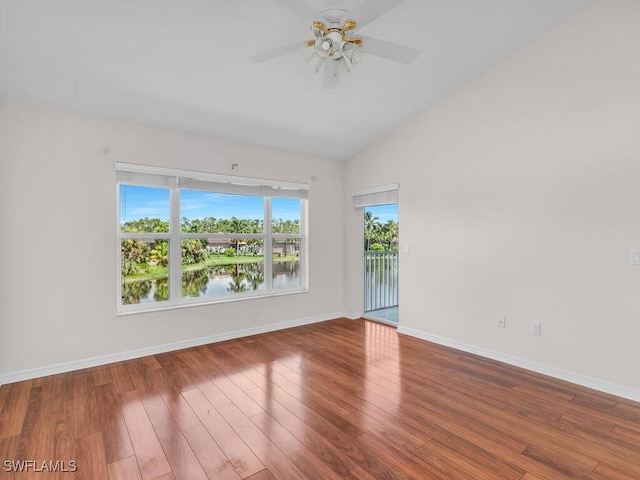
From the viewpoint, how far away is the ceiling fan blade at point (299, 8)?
191 centimetres

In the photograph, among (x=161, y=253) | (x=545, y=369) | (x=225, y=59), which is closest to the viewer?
(x=225, y=59)

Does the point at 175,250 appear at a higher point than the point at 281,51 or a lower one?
lower

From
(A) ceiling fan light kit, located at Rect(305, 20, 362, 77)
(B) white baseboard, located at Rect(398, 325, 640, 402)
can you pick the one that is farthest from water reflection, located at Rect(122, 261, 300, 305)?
(A) ceiling fan light kit, located at Rect(305, 20, 362, 77)

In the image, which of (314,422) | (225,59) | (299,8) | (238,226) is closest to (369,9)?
(299,8)

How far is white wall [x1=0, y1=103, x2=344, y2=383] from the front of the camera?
296 centimetres

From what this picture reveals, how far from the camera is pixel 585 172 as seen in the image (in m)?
2.88

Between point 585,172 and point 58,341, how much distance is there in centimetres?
509

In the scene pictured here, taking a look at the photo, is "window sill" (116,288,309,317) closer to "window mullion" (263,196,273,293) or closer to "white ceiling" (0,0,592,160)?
"window mullion" (263,196,273,293)

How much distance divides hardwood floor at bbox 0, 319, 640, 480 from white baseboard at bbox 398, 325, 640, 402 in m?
0.09

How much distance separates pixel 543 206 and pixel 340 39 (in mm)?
2438

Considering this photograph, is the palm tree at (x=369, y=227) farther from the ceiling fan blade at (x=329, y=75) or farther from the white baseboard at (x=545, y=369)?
the ceiling fan blade at (x=329, y=75)

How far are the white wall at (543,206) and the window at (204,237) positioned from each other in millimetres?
1824

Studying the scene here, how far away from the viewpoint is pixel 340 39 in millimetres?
2189

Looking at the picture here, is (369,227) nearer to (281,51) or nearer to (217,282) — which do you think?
(217,282)
